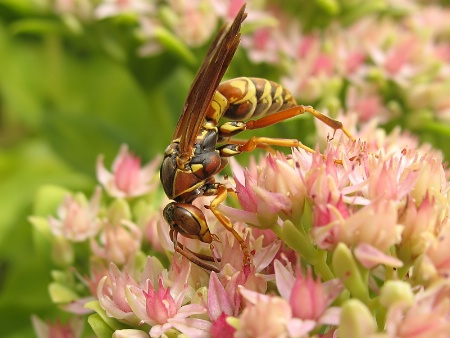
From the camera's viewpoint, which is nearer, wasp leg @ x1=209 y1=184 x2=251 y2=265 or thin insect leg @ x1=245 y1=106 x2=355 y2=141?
wasp leg @ x1=209 y1=184 x2=251 y2=265

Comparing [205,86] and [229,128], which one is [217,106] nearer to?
[229,128]

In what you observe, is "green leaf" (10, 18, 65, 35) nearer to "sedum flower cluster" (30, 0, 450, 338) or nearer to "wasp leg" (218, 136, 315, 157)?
"sedum flower cluster" (30, 0, 450, 338)

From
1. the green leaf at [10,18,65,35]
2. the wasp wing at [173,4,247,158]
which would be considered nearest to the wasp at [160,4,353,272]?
the wasp wing at [173,4,247,158]

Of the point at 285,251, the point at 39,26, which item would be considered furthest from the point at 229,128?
the point at 39,26

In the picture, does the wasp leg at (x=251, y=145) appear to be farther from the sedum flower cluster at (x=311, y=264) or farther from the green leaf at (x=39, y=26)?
the green leaf at (x=39, y=26)

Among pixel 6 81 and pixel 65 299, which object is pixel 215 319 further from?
pixel 6 81

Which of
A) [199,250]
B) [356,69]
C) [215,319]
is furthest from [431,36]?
[215,319]

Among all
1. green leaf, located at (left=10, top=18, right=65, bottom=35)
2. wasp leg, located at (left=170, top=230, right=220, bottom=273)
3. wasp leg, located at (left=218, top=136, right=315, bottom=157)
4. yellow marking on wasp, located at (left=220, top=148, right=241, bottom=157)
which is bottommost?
wasp leg, located at (left=170, top=230, right=220, bottom=273)
